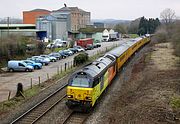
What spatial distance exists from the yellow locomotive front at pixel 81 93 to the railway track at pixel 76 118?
1.34 ft

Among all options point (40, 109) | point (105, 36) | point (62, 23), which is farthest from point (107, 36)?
point (40, 109)

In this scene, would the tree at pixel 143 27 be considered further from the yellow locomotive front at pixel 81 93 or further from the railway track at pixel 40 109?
the yellow locomotive front at pixel 81 93

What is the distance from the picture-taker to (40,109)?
796 inches

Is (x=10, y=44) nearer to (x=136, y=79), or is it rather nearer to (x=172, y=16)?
(x=136, y=79)

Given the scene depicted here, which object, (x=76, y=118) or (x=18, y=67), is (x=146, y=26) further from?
(x=76, y=118)

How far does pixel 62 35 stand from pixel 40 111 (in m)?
72.2

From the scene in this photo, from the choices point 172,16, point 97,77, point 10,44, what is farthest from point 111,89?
Answer: point 172,16

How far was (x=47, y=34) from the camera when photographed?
286ft

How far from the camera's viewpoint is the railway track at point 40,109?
17875 mm

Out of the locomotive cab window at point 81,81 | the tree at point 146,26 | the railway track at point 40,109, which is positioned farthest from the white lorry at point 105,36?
the locomotive cab window at point 81,81

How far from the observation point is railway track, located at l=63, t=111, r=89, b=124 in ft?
57.5

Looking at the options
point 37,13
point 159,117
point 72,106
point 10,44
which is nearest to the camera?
point 159,117

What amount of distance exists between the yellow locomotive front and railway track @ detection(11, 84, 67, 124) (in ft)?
6.44

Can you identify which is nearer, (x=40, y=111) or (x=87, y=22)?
(x=40, y=111)
